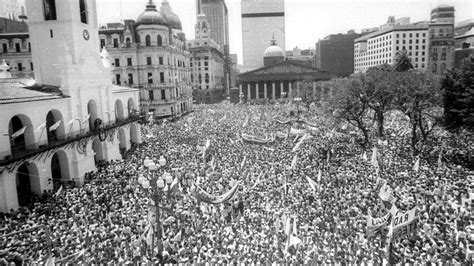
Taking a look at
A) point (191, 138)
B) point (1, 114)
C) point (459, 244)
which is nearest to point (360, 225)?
point (459, 244)

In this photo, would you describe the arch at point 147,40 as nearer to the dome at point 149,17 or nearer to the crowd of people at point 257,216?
the dome at point 149,17

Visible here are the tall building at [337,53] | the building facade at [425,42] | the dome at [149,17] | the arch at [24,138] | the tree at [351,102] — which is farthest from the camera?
the tall building at [337,53]

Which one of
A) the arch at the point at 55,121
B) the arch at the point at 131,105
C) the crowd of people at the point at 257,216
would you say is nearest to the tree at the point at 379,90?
the crowd of people at the point at 257,216

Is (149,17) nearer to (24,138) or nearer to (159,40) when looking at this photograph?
(159,40)

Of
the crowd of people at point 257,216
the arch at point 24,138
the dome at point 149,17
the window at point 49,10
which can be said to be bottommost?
the crowd of people at point 257,216

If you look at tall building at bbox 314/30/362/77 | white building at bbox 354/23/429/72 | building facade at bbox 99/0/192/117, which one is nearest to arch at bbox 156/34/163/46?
building facade at bbox 99/0/192/117

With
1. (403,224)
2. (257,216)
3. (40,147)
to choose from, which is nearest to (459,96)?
(403,224)

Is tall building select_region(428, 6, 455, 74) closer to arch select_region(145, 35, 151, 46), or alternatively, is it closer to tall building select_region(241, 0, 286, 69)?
tall building select_region(241, 0, 286, 69)

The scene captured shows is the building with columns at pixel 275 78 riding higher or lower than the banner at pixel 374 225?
higher
